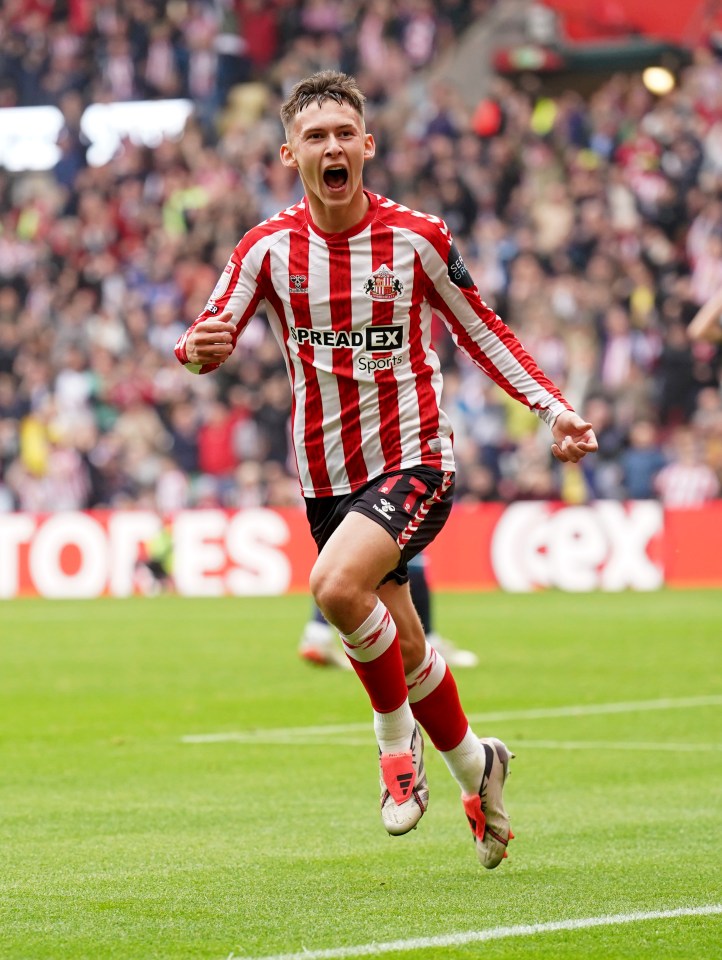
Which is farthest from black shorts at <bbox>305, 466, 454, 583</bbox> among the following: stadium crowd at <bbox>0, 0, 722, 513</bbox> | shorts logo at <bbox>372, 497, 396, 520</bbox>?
stadium crowd at <bbox>0, 0, 722, 513</bbox>

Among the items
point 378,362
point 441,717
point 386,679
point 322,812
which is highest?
point 378,362

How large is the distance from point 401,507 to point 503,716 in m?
4.12

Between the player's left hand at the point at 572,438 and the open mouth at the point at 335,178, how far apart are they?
40.8 inches

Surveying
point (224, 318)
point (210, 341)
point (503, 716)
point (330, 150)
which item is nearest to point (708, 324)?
point (503, 716)

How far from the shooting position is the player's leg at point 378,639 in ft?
17.7

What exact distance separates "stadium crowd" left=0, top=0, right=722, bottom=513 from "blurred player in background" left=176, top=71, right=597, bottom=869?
1417cm

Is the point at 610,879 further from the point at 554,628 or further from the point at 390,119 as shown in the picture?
the point at 390,119

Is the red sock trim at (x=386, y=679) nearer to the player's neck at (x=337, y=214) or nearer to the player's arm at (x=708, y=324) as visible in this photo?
the player's neck at (x=337, y=214)

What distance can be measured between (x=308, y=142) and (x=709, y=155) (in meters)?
16.3

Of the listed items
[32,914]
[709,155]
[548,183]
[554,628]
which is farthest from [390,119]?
[32,914]

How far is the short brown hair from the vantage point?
582 centimetres

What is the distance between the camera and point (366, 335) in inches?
231

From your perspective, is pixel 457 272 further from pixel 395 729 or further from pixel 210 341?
pixel 395 729

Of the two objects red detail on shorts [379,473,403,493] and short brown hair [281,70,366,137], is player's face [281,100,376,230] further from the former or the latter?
red detail on shorts [379,473,403,493]
